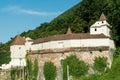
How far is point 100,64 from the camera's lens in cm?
5669

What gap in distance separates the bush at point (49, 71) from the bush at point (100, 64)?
21.3 feet

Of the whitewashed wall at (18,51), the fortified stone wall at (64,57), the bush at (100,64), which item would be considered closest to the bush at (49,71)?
the fortified stone wall at (64,57)

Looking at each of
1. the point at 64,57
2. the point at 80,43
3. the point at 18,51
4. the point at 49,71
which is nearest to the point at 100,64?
the point at 80,43

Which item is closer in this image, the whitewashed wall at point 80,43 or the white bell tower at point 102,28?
the whitewashed wall at point 80,43

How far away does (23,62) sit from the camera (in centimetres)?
7075

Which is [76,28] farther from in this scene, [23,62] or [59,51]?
[59,51]

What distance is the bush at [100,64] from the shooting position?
185 feet

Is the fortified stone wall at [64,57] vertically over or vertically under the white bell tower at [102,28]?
under

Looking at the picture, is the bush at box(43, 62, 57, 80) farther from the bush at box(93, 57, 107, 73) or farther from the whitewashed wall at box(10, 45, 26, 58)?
the whitewashed wall at box(10, 45, 26, 58)

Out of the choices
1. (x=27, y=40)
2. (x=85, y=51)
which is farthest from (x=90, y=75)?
(x=27, y=40)

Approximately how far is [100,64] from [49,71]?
813 cm

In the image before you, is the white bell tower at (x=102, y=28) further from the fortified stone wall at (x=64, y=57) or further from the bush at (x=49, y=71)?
the bush at (x=49, y=71)

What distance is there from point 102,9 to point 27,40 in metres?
15.6

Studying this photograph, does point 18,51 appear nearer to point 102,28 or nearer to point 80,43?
point 80,43
